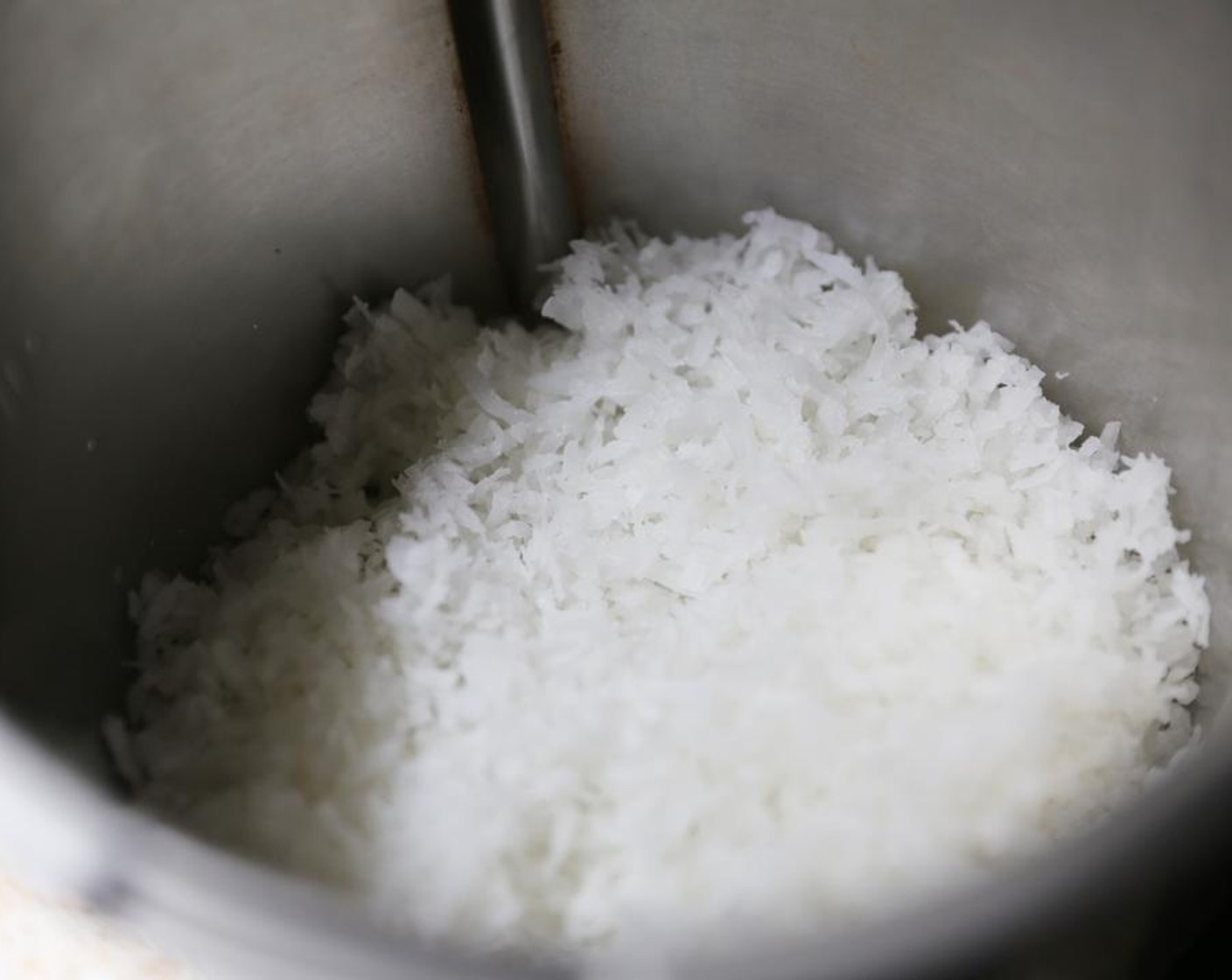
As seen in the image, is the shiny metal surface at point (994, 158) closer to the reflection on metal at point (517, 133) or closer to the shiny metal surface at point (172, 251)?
the reflection on metal at point (517, 133)

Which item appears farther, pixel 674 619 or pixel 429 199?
pixel 429 199

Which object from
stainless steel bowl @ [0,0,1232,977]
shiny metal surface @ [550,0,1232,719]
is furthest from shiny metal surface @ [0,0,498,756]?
shiny metal surface @ [550,0,1232,719]

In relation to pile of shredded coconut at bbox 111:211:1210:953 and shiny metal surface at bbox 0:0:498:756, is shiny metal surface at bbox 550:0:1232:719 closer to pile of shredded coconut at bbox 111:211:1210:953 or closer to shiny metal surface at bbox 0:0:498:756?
pile of shredded coconut at bbox 111:211:1210:953

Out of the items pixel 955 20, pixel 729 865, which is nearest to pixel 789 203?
pixel 955 20

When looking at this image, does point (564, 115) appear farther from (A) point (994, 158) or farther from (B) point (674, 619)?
(B) point (674, 619)

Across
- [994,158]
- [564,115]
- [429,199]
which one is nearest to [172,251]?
[429,199]

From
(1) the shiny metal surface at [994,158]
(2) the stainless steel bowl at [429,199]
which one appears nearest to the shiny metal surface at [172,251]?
(2) the stainless steel bowl at [429,199]
